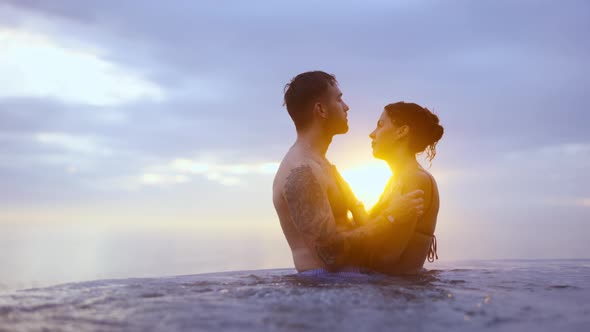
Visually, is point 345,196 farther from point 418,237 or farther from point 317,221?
point 418,237

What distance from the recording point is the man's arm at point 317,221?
7840 millimetres

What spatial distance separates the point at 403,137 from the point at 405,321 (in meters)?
4.75

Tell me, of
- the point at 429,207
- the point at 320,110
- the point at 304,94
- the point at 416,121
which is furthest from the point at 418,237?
the point at 304,94

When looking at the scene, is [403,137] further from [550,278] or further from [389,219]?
[550,278]

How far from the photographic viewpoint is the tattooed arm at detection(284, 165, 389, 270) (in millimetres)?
7844

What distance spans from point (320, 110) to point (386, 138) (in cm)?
136

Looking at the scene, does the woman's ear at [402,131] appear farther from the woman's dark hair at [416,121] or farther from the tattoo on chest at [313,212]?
the tattoo on chest at [313,212]

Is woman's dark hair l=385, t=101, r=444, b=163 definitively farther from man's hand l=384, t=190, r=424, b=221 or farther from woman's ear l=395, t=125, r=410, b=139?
man's hand l=384, t=190, r=424, b=221

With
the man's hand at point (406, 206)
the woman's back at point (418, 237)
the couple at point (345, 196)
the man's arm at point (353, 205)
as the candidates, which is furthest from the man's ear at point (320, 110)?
the man's hand at point (406, 206)

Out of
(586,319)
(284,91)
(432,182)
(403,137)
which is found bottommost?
(586,319)

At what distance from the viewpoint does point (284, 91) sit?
9242 mm

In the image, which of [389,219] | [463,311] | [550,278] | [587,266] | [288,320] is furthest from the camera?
[587,266]

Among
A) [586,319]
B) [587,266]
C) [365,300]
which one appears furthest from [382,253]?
[587,266]

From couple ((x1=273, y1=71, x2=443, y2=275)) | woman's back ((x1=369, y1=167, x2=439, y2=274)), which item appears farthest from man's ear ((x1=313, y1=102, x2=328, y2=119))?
woman's back ((x1=369, y1=167, x2=439, y2=274))
